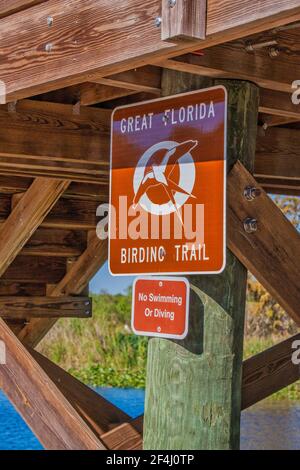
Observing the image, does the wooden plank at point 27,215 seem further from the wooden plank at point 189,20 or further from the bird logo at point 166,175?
the wooden plank at point 189,20

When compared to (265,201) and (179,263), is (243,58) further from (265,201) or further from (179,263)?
(179,263)

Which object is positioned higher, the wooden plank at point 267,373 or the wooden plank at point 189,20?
the wooden plank at point 189,20

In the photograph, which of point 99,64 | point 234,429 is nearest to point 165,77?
point 99,64

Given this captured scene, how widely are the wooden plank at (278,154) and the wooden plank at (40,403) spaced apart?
2.08m

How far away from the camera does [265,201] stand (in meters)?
4.15

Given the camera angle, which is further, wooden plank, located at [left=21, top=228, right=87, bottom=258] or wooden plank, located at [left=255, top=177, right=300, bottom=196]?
wooden plank, located at [left=21, top=228, right=87, bottom=258]

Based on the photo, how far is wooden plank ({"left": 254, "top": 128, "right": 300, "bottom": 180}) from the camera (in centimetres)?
641

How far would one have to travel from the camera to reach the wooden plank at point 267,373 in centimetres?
473

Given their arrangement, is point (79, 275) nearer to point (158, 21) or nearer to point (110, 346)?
point (158, 21)

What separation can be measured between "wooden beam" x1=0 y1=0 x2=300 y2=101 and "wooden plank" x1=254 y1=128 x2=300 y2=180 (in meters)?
2.36

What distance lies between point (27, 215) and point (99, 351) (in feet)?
32.7

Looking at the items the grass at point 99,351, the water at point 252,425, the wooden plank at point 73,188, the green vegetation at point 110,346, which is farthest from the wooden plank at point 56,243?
the grass at point 99,351

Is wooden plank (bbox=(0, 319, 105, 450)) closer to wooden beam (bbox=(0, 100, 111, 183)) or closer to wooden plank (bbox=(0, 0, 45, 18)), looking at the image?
wooden beam (bbox=(0, 100, 111, 183))

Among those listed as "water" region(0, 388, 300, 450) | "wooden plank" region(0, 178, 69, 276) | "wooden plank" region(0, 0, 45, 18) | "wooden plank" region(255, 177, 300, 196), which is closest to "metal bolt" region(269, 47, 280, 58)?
"wooden plank" region(0, 0, 45, 18)
